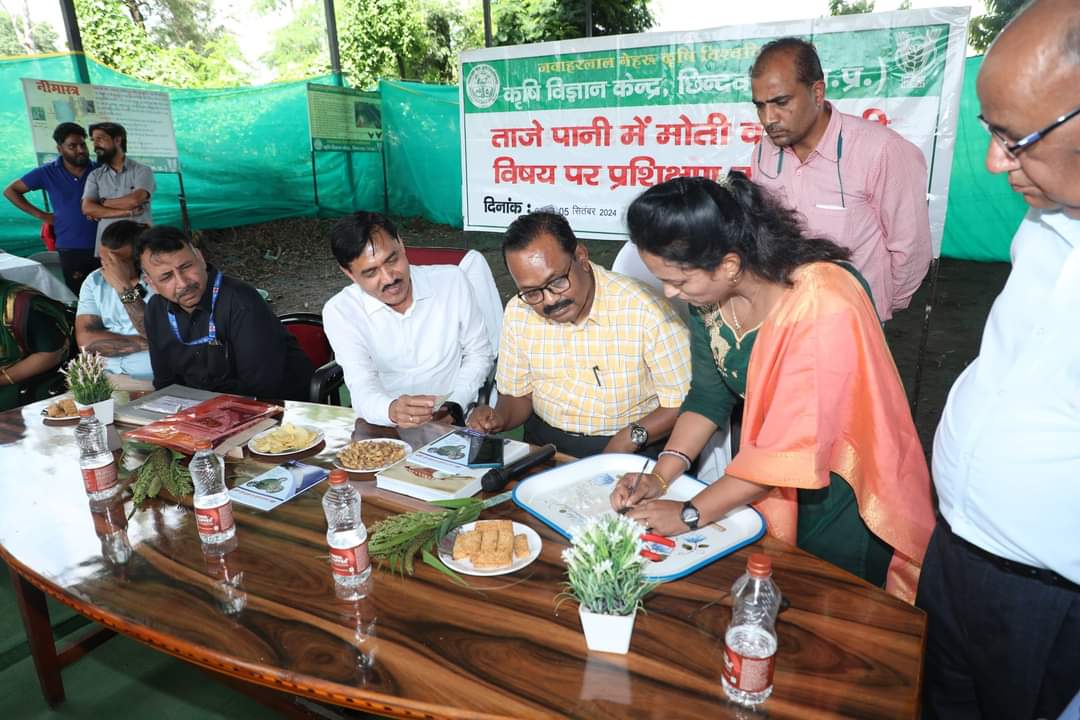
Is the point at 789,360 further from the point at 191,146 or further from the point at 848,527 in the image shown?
the point at 191,146

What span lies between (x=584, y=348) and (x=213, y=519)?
1169mm

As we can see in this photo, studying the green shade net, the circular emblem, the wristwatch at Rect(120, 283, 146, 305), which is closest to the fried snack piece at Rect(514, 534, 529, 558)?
the wristwatch at Rect(120, 283, 146, 305)

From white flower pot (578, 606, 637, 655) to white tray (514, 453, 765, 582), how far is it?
17 centimetres

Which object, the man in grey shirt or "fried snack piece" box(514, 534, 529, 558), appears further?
the man in grey shirt

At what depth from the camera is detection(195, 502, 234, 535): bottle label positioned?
1.48 m

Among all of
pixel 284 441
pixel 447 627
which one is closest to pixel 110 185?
pixel 284 441

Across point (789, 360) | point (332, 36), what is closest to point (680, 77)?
point (789, 360)

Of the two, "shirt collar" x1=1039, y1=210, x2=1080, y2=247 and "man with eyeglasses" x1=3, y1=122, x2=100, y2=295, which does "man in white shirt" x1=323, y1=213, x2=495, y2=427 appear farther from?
"man with eyeglasses" x1=3, y1=122, x2=100, y2=295

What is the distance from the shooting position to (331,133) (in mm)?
9836

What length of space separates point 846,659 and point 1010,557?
1.14 feet

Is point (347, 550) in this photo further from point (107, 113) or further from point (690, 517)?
point (107, 113)

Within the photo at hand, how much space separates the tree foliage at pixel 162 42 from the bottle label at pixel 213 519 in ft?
40.8

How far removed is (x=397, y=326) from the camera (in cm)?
267

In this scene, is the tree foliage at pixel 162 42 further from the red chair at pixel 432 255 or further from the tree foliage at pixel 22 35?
the red chair at pixel 432 255
